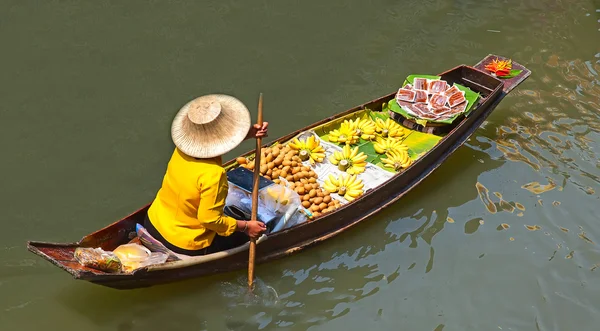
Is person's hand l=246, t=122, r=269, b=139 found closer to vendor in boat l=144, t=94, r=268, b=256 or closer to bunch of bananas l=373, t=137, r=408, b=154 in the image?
vendor in boat l=144, t=94, r=268, b=256

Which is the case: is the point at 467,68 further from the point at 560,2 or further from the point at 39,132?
the point at 39,132

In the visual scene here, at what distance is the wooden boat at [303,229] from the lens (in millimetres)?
5113

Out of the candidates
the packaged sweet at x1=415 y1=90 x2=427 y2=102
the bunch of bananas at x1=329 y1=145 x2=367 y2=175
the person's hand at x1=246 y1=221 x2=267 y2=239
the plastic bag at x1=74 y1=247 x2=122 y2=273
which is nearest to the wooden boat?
the plastic bag at x1=74 y1=247 x2=122 y2=273

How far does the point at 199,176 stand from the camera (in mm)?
4949

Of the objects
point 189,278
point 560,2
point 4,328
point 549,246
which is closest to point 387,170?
point 549,246

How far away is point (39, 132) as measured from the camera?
7.92 metres

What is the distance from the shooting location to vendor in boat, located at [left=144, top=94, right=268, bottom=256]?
495 cm

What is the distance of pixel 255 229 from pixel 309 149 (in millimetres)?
1937

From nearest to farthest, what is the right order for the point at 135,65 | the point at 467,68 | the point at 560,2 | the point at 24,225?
the point at 24,225 → the point at 467,68 → the point at 135,65 → the point at 560,2

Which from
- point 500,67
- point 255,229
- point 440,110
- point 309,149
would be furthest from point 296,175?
point 500,67

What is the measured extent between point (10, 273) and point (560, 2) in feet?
39.9

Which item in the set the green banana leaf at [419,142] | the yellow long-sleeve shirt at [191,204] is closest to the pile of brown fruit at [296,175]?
the yellow long-sleeve shirt at [191,204]

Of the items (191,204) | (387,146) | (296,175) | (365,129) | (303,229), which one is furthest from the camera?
(365,129)

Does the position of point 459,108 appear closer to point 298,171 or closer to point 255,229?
point 298,171
